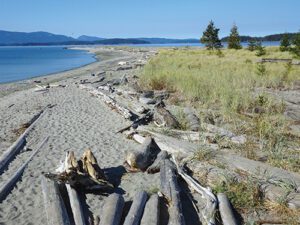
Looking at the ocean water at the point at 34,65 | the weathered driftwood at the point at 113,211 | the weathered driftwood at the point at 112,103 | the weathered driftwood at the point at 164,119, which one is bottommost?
the ocean water at the point at 34,65

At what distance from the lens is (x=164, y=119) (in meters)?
8.83

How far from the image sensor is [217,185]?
5.41 m

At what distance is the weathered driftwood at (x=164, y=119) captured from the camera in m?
8.58

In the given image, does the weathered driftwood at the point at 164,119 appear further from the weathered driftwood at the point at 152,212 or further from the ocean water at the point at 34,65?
the ocean water at the point at 34,65

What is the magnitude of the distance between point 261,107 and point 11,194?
679 centimetres

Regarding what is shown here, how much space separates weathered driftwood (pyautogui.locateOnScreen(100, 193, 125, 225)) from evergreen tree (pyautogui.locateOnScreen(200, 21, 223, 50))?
46.2m

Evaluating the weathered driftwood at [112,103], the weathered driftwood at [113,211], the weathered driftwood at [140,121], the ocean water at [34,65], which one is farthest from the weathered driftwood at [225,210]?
the ocean water at [34,65]

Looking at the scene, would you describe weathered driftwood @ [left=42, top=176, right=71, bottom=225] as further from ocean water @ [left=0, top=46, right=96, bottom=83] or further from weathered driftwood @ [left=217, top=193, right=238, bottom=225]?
ocean water @ [left=0, top=46, right=96, bottom=83]

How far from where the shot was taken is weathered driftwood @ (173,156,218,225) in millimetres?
4582

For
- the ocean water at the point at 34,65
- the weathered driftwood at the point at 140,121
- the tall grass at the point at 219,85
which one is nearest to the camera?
the weathered driftwood at the point at 140,121

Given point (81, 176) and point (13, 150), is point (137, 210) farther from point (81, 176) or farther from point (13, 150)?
point (13, 150)

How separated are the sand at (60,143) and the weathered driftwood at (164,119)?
945mm

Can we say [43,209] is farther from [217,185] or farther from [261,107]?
[261,107]

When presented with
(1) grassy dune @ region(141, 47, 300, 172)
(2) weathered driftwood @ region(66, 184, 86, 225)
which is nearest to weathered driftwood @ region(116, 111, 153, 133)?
(1) grassy dune @ region(141, 47, 300, 172)
